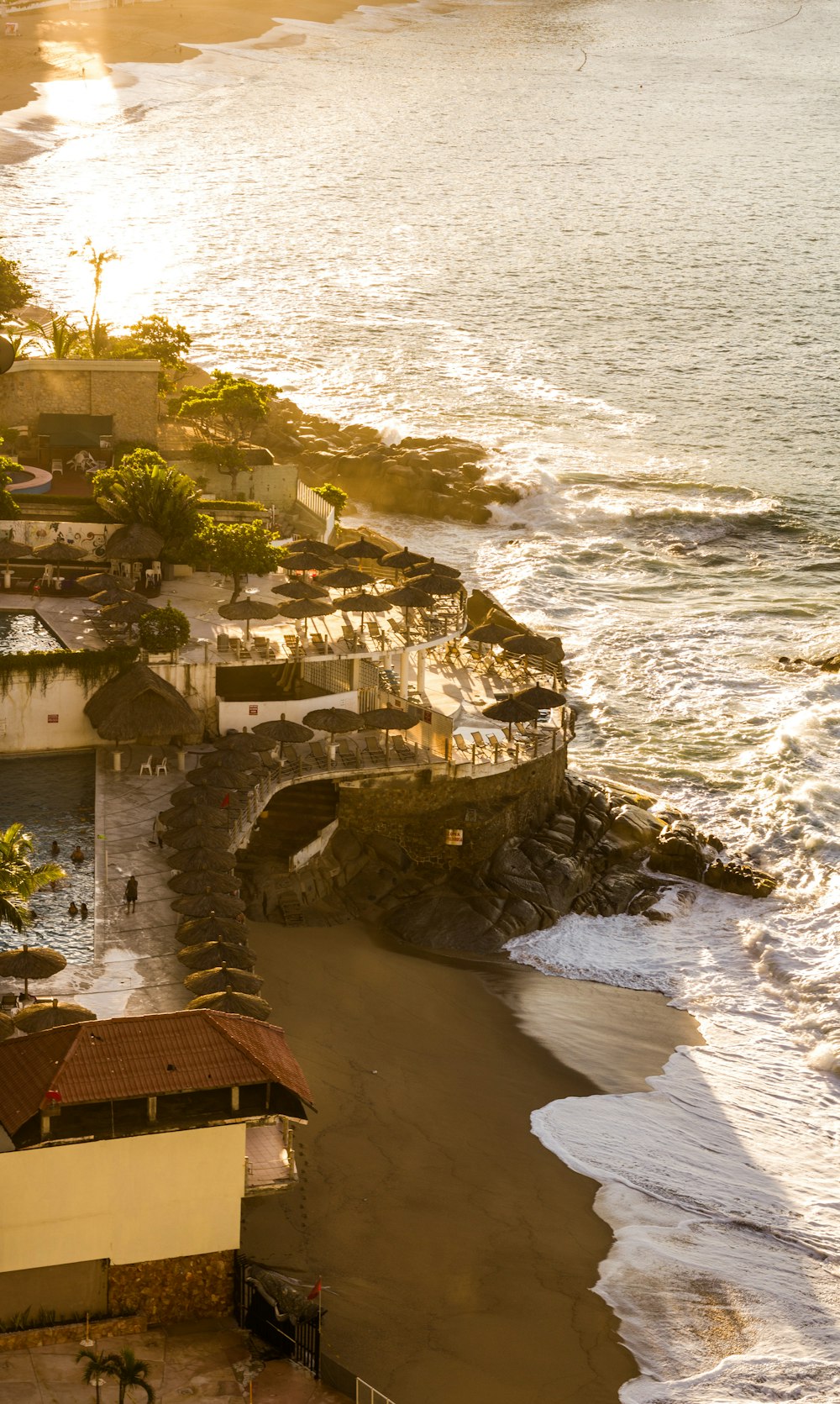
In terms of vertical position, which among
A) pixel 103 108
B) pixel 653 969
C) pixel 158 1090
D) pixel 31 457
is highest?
pixel 103 108

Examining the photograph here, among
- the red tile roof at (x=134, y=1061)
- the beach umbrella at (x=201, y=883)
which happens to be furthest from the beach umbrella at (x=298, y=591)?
the red tile roof at (x=134, y=1061)

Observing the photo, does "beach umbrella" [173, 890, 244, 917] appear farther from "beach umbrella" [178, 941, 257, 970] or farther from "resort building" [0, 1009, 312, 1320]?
"resort building" [0, 1009, 312, 1320]

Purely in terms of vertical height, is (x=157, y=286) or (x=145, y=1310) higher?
(x=157, y=286)

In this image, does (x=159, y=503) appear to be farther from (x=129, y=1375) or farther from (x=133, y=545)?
(x=129, y=1375)

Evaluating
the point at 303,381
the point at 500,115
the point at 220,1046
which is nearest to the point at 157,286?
the point at 303,381

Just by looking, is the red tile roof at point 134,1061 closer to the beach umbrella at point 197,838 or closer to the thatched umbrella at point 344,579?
the beach umbrella at point 197,838

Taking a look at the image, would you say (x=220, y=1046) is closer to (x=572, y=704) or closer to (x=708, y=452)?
(x=572, y=704)
